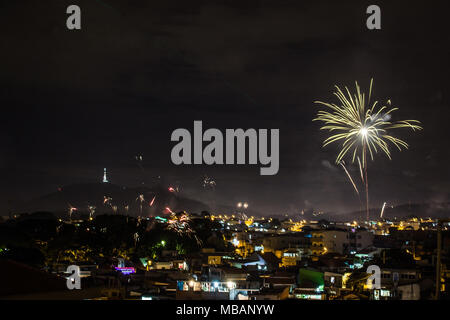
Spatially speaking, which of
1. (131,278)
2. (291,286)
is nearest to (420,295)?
(291,286)

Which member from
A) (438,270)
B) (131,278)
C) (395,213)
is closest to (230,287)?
(131,278)

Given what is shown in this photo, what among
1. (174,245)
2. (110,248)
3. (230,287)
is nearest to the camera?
(230,287)

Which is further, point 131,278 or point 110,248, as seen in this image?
point 110,248

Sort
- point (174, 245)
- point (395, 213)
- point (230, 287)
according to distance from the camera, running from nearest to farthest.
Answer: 1. point (230, 287)
2. point (174, 245)
3. point (395, 213)
